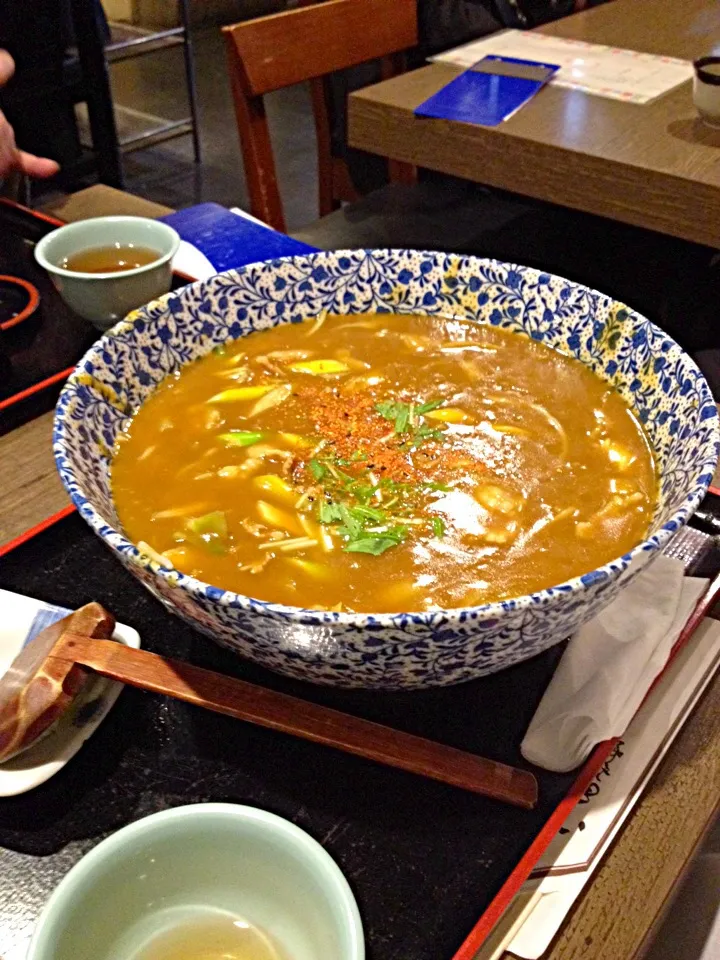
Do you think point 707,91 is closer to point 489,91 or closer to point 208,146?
point 489,91

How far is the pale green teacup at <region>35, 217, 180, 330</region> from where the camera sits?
159cm

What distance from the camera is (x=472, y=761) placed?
915 millimetres

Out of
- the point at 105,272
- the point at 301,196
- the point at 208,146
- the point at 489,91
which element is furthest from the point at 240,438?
the point at 208,146

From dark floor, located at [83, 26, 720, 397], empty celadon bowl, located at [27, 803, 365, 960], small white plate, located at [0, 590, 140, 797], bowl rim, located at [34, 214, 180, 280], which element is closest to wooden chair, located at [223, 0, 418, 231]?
dark floor, located at [83, 26, 720, 397]

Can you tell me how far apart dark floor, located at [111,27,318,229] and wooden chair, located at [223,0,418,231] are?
7.61 feet

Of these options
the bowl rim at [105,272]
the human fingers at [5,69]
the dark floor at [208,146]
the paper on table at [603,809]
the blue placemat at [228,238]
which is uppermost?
the human fingers at [5,69]

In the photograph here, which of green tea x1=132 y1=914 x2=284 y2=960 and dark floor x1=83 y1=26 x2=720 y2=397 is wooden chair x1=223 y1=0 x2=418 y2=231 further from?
green tea x1=132 y1=914 x2=284 y2=960

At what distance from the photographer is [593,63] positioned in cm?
284

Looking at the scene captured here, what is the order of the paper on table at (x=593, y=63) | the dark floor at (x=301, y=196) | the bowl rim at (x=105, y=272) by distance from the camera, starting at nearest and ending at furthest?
the bowl rim at (x=105, y=272) < the paper on table at (x=593, y=63) < the dark floor at (x=301, y=196)

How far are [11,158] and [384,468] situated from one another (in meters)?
1.69

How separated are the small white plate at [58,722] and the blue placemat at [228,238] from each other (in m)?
1.08

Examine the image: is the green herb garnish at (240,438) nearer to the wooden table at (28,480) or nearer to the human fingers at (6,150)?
the wooden table at (28,480)

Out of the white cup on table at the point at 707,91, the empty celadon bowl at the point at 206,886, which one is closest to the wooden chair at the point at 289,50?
the white cup on table at the point at 707,91

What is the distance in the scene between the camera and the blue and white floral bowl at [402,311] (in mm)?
766
